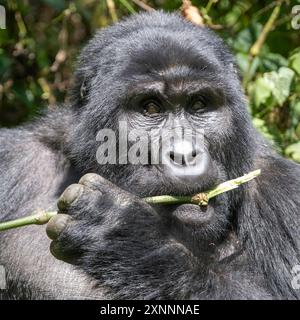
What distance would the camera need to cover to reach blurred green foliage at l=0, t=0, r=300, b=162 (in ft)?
16.3

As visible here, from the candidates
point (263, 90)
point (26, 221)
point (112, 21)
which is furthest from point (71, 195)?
point (112, 21)

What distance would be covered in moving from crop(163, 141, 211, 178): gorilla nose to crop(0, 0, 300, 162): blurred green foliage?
1.41m

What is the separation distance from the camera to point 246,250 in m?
3.59

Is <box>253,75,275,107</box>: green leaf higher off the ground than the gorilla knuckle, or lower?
lower

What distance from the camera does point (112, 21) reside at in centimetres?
579

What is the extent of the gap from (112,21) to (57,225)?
113 inches

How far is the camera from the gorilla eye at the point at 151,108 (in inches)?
140

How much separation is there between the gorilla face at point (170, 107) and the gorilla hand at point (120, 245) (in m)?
0.13

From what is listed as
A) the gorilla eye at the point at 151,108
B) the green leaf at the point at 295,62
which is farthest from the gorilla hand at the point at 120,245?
the green leaf at the point at 295,62

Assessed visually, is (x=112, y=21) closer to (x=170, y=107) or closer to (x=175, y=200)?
(x=170, y=107)

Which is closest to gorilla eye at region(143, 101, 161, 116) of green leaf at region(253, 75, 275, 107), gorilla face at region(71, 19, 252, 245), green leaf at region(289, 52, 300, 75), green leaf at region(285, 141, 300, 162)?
gorilla face at region(71, 19, 252, 245)

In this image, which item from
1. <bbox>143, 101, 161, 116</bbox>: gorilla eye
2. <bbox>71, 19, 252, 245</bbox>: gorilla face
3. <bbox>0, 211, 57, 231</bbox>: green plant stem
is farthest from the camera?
<bbox>143, 101, 161, 116</bbox>: gorilla eye

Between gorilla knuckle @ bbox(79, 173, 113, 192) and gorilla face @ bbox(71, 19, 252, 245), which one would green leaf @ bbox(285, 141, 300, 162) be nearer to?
gorilla face @ bbox(71, 19, 252, 245)
